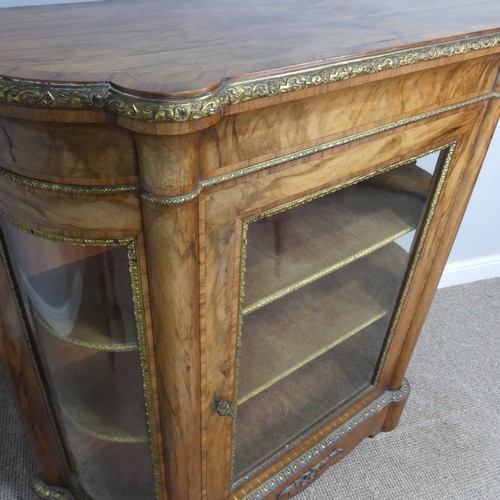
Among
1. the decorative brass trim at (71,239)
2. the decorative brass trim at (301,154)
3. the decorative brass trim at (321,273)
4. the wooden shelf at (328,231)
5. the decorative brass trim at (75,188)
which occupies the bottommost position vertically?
the decorative brass trim at (321,273)

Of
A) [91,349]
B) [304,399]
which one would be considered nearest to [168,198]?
[91,349]

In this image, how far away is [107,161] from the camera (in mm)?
429

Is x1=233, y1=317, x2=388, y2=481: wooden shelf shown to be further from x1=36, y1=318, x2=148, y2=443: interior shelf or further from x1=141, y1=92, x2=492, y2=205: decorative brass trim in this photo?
x1=141, y1=92, x2=492, y2=205: decorative brass trim

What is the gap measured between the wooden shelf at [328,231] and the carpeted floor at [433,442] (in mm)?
531

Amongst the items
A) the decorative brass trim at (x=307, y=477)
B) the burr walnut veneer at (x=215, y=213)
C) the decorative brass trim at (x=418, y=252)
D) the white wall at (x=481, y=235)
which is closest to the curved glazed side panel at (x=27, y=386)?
the burr walnut veneer at (x=215, y=213)

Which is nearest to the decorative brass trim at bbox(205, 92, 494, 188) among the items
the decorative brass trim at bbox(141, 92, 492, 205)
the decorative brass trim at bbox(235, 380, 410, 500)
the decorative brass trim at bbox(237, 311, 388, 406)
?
the decorative brass trim at bbox(141, 92, 492, 205)

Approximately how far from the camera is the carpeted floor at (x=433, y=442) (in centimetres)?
102

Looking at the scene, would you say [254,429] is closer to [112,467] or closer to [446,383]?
[112,467]

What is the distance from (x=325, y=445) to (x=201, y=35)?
72 centimetres

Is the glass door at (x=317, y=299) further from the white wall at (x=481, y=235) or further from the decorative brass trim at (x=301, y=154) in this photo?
the white wall at (x=481, y=235)

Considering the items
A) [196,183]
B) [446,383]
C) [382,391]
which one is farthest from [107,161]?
[446,383]

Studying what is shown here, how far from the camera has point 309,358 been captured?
32.3 inches

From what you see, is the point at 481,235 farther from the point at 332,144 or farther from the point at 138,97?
the point at 138,97

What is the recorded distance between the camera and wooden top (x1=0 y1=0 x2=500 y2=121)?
404 millimetres
